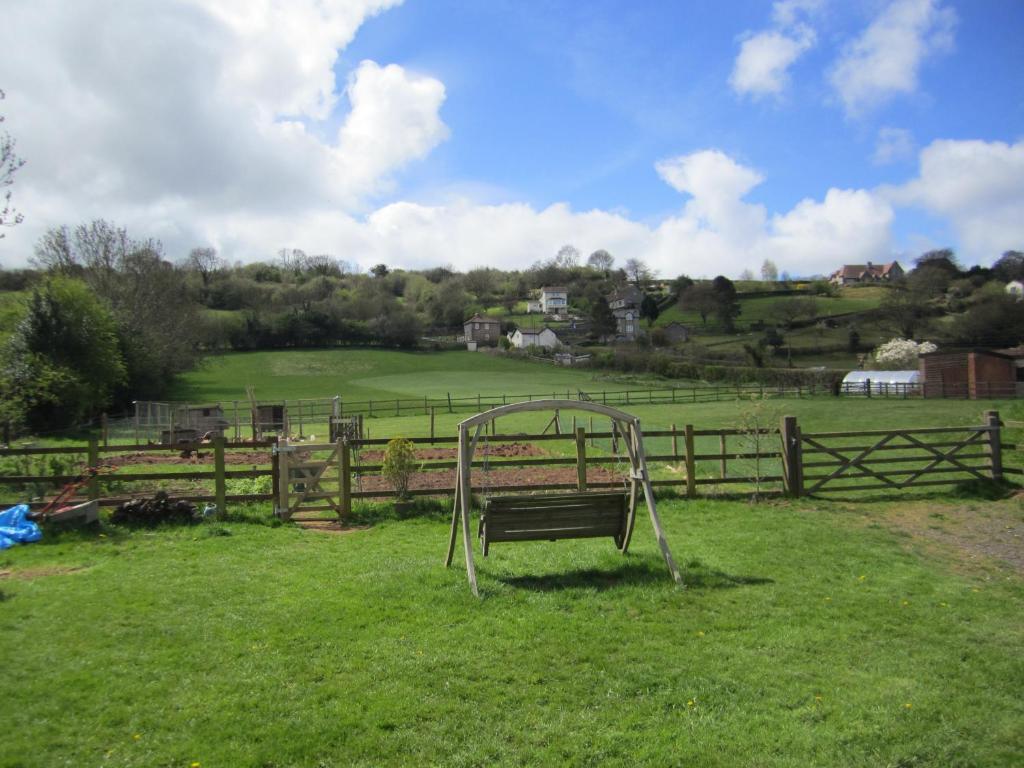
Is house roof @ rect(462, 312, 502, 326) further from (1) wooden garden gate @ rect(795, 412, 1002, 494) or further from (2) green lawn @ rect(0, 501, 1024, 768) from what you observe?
(2) green lawn @ rect(0, 501, 1024, 768)

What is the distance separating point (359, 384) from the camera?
72.3 meters

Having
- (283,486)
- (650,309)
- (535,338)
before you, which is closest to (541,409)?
(283,486)

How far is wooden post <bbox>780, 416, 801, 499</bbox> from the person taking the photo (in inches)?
504

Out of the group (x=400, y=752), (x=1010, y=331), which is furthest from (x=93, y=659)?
(x=1010, y=331)

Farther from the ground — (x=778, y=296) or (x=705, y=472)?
(x=778, y=296)

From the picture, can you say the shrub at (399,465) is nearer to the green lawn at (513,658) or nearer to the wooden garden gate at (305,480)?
the wooden garden gate at (305,480)

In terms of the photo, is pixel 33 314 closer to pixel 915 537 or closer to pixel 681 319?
pixel 915 537

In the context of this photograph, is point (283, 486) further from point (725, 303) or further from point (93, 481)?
point (725, 303)

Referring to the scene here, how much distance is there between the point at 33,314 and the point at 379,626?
37.2 meters

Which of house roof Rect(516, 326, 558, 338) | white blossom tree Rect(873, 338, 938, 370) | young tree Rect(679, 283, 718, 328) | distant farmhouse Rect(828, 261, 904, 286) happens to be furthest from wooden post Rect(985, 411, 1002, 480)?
distant farmhouse Rect(828, 261, 904, 286)

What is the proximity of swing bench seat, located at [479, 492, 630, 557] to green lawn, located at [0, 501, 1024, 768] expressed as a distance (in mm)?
443

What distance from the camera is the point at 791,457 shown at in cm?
1290

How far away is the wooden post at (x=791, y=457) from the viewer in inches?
504

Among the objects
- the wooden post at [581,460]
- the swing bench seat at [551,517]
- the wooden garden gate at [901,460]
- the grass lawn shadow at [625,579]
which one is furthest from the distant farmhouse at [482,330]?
the grass lawn shadow at [625,579]
